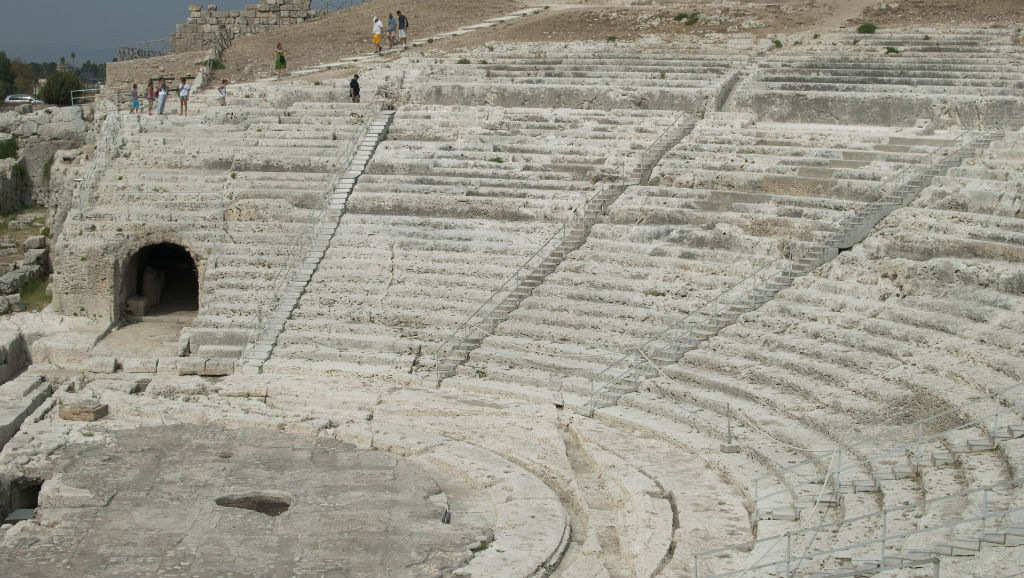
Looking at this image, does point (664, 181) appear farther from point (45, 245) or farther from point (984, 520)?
point (45, 245)

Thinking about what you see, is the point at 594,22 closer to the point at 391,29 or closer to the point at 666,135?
the point at 391,29

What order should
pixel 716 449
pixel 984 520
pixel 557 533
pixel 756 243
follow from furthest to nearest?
1. pixel 756 243
2. pixel 716 449
3. pixel 557 533
4. pixel 984 520

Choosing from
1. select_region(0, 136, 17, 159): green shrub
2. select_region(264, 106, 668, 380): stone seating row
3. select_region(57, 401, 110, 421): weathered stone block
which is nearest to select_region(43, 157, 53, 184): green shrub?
select_region(0, 136, 17, 159): green shrub

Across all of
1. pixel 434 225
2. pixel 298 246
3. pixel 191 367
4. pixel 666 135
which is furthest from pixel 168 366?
pixel 666 135

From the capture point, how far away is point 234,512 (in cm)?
1220

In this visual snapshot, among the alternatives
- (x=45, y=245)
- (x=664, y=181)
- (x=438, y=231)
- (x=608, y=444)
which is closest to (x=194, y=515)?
(x=608, y=444)

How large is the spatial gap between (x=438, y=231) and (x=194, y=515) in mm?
8546

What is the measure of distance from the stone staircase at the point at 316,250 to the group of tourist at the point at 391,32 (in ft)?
19.1

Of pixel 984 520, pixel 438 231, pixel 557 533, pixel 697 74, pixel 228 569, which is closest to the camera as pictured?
pixel 984 520

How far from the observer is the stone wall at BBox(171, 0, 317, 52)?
30.1 m

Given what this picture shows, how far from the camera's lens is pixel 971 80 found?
20594 mm

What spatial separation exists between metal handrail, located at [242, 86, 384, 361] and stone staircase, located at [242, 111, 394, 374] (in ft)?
0.12

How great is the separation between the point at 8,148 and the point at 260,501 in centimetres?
1737

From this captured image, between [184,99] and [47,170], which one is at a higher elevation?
[184,99]
